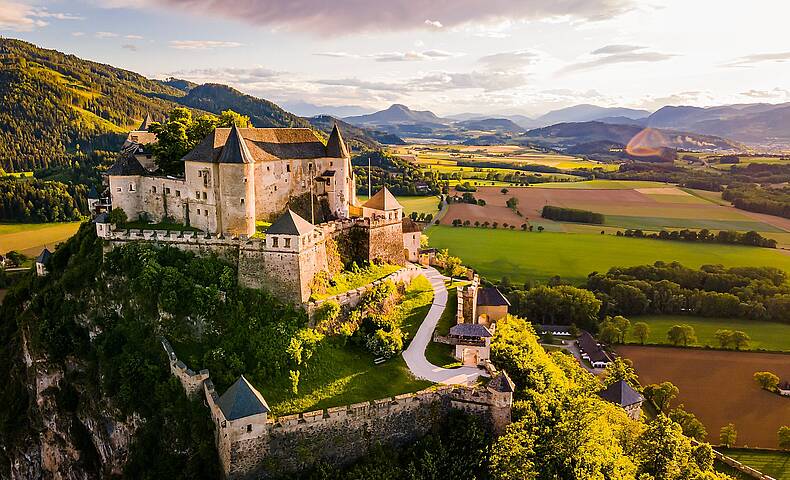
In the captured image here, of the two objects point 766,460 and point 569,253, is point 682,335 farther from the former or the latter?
point 569,253

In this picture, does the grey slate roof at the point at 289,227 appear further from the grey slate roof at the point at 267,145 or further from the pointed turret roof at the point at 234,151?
the grey slate roof at the point at 267,145

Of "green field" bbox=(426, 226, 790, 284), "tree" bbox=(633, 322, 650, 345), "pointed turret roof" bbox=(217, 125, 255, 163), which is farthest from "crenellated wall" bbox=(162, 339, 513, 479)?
"green field" bbox=(426, 226, 790, 284)

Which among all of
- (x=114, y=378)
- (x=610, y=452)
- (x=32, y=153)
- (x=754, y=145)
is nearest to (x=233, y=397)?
(x=114, y=378)

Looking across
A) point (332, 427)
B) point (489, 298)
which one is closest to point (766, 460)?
point (489, 298)

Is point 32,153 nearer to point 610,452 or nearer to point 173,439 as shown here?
point 173,439

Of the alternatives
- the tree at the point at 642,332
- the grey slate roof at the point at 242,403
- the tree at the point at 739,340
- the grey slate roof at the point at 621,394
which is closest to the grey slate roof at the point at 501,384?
the grey slate roof at the point at 242,403

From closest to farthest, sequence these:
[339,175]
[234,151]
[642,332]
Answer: [234,151]
[339,175]
[642,332]
